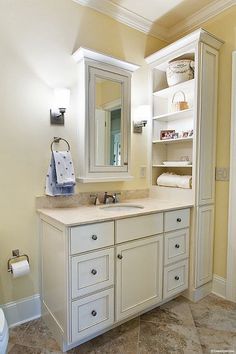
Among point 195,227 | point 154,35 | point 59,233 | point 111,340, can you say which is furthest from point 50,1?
point 111,340

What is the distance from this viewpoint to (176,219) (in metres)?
1.99

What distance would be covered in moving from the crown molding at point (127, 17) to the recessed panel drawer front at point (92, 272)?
6.76 ft

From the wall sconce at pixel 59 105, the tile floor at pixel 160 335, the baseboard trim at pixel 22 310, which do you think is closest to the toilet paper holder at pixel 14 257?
the baseboard trim at pixel 22 310

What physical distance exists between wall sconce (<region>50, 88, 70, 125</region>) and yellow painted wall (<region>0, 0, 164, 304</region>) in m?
0.05

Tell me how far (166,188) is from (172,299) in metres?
1.03

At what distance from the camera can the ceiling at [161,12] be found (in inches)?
83.0

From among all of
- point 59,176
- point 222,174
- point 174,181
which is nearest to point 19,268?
point 59,176

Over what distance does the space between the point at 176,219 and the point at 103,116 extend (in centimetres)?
110

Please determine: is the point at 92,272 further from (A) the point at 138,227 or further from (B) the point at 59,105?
(B) the point at 59,105

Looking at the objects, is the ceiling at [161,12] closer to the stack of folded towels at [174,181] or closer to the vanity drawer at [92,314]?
the stack of folded towels at [174,181]

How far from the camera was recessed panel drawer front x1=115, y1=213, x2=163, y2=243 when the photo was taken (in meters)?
1.64

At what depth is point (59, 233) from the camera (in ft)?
5.01

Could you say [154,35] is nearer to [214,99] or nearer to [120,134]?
[214,99]

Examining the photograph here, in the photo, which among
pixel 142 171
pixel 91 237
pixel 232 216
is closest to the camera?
pixel 91 237
